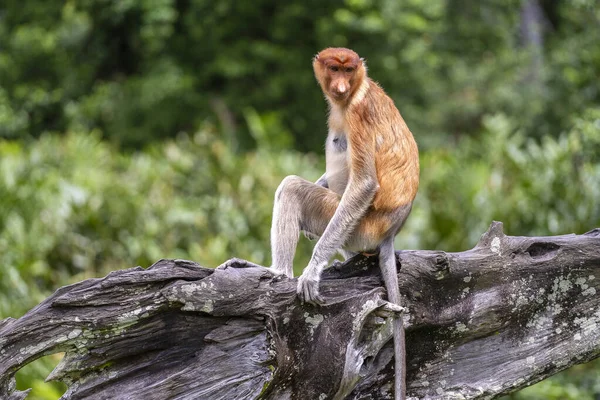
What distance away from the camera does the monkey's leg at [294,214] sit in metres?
3.60

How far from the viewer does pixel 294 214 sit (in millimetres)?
3682

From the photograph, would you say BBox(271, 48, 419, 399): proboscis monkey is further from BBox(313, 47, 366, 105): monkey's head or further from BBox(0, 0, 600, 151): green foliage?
BBox(0, 0, 600, 151): green foliage

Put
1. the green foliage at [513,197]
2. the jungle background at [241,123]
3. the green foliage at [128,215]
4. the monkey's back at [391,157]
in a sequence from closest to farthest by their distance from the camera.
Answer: the monkey's back at [391,157]
the green foliage at [513,197]
the green foliage at [128,215]
the jungle background at [241,123]

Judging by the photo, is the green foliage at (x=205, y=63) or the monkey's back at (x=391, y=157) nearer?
the monkey's back at (x=391, y=157)

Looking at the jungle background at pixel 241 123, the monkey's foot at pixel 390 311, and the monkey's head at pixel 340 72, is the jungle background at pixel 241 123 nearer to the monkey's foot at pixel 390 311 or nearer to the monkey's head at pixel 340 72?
the monkey's head at pixel 340 72

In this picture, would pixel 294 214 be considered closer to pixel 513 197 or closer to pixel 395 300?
pixel 395 300

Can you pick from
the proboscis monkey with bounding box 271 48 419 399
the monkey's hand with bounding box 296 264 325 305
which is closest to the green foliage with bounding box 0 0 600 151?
the proboscis monkey with bounding box 271 48 419 399

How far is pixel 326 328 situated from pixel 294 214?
58 centimetres

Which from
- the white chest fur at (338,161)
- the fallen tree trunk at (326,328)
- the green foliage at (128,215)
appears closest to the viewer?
the fallen tree trunk at (326,328)

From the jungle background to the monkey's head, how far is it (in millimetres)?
2049

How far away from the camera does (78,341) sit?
119 inches

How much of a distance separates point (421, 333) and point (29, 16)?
1295 cm

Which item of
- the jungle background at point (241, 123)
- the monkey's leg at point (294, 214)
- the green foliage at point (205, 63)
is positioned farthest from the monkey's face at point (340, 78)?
the green foliage at point (205, 63)

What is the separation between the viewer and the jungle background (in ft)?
22.5
